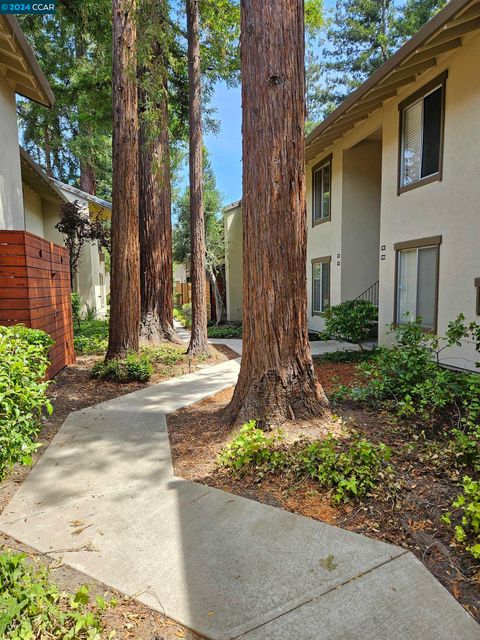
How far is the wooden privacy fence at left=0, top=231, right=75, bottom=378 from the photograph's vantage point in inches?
215

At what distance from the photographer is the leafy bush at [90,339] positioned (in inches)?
382

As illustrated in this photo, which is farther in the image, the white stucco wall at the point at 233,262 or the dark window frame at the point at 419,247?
the white stucco wall at the point at 233,262

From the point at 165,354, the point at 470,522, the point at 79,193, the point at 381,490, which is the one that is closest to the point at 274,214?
the point at 381,490

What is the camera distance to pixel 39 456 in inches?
160

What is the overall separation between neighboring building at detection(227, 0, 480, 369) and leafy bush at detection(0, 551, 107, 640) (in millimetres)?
6552

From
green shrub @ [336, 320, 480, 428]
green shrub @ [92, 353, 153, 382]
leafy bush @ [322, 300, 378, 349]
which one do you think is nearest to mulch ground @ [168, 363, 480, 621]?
green shrub @ [336, 320, 480, 428]

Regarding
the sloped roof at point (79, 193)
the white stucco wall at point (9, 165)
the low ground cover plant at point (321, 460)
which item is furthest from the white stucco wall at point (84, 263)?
the low ground cover plant at point (321, 460)

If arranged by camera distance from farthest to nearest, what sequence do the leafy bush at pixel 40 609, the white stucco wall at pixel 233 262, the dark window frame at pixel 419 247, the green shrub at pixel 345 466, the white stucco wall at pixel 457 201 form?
the white stucco wall at pixel 233 262 → the dark window frame at pixel 419 247 → the white stucco wall at pixel 457 201 → the green shrub at pixel 345 466 → the leafy bush at pixel 40 609

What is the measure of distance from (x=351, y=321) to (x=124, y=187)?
542cm

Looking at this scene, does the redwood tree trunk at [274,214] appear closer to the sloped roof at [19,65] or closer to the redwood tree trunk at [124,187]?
the sloped roof at [19,65]

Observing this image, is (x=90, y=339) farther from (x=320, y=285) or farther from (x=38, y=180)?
(x=320, y=285)

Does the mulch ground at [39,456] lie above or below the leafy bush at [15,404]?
below

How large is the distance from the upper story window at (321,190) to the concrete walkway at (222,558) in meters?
10.4

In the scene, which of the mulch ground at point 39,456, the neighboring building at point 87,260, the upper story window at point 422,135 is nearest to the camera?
the mulch ground at point 39,456
